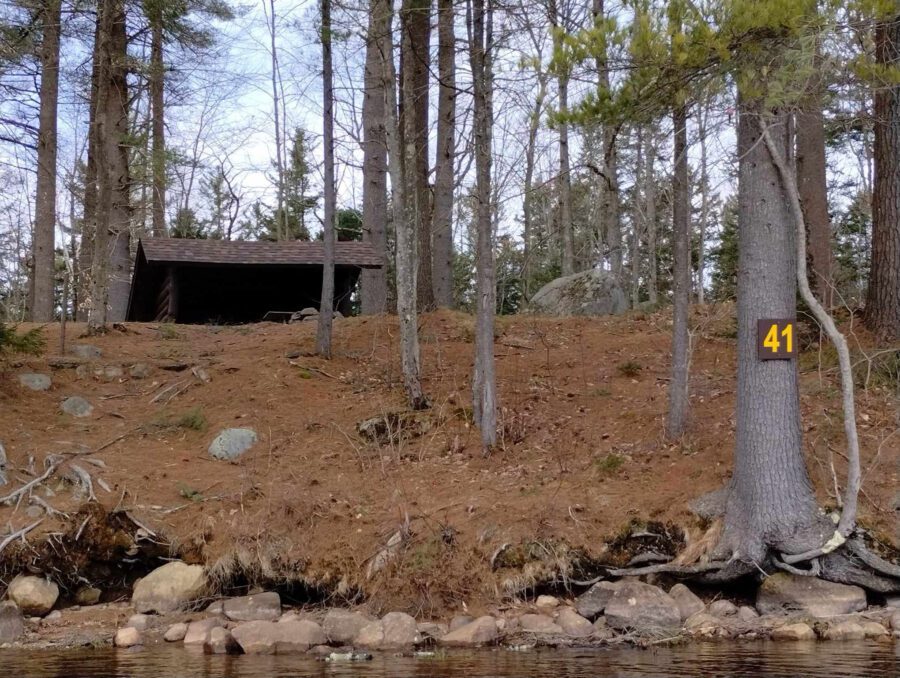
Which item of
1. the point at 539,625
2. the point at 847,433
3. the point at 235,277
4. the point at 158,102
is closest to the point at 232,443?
the point at 539,625

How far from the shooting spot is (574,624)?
766 centimetres

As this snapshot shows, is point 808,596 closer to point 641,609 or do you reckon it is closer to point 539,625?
point 641,609

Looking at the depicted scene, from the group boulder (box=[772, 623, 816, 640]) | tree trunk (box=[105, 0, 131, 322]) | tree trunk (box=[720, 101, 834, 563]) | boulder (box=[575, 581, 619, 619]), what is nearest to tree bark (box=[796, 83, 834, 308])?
tree trunk (box=[720, 101, 834, 563])

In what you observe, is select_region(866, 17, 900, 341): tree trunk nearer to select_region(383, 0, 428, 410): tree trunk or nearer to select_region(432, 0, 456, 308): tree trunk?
select_region(383, 0, 428, 410): tree trunk

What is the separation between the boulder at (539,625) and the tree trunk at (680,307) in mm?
3110

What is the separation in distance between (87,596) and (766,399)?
7187mm

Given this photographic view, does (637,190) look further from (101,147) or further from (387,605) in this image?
(387,605)

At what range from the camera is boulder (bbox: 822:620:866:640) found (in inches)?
287

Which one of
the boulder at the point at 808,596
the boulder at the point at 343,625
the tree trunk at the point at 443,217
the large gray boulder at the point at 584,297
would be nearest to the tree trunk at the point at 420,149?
the tree trunk at the point at 443,217

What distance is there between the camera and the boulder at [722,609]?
7.93 meters

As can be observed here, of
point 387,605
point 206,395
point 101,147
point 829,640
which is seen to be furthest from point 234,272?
point 829,640

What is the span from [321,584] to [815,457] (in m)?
5.32

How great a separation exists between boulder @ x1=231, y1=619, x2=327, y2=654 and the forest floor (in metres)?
0.75

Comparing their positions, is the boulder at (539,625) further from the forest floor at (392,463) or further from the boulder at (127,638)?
the boulder at (127,638)
